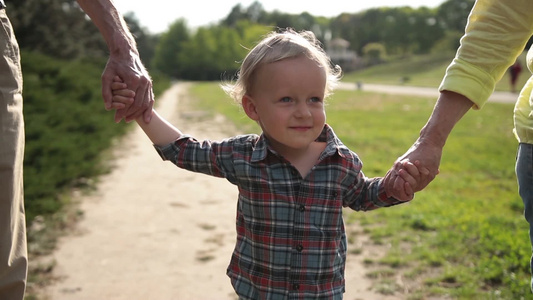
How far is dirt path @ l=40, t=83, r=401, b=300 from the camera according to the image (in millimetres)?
3777

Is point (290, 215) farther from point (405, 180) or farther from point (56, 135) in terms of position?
point (56, 135)

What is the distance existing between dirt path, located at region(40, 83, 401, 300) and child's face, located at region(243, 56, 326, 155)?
197 centimetres

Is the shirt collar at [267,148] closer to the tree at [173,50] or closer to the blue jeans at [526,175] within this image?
the blue jeans at [526,175]

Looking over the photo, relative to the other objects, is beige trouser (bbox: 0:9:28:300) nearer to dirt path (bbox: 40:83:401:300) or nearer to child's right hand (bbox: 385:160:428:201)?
child's right hand (bbox: 385:160:428:201)

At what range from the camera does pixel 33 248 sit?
172 inches

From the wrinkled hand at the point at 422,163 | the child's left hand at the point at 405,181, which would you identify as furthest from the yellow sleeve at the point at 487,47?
the child's left hand at the point at 405,181

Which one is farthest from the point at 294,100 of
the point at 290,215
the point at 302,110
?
the point at 290,215

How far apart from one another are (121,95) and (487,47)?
134cm

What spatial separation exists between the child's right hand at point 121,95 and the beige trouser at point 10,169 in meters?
0.34

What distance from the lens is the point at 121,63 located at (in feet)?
7.10

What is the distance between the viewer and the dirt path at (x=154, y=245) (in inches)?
149

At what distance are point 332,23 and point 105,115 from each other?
9886cm

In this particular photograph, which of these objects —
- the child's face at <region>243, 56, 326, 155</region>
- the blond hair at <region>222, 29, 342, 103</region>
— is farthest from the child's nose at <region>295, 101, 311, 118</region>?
the blond hair at <region>222, 29, 342, 103</region>

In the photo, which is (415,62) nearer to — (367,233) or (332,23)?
(332,23)
